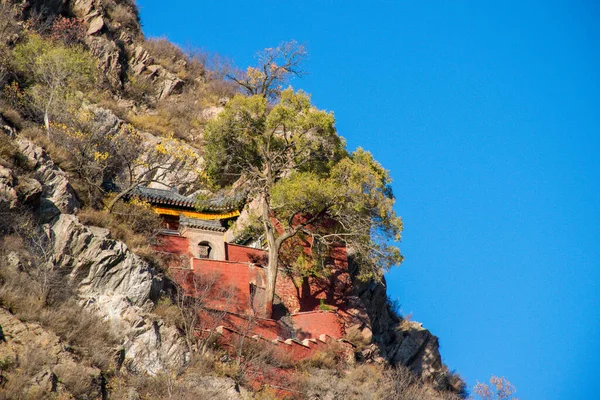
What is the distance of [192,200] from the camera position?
36.0 m

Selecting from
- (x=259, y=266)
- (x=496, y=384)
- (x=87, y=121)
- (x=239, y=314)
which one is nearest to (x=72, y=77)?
(x=87, y=121)

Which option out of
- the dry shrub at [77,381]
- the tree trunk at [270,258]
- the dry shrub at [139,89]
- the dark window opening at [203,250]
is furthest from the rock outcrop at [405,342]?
the dry shrub at [139,89]

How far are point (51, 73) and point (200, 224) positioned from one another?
1048 centimetres

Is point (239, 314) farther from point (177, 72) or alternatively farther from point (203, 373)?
point (177, 72)

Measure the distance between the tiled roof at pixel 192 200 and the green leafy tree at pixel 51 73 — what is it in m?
5.12

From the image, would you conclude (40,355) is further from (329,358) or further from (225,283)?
(329,358)

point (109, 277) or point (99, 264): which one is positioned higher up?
point (99, 264)

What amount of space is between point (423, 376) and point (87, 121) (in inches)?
724

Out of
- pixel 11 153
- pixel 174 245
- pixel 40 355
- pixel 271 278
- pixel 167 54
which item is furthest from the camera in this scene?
pixel 167 54

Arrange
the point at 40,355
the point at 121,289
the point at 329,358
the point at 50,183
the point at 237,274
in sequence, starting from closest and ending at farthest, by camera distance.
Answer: the point at 40,355, the point at 121,289, the point at 50,183, the point at 329,358, the point at 237,274

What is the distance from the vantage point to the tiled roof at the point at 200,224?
113 ft

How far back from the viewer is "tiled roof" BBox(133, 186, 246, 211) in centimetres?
3509

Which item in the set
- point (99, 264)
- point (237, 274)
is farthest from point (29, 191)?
point (237, 274)

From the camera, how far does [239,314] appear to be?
28.7 metres
